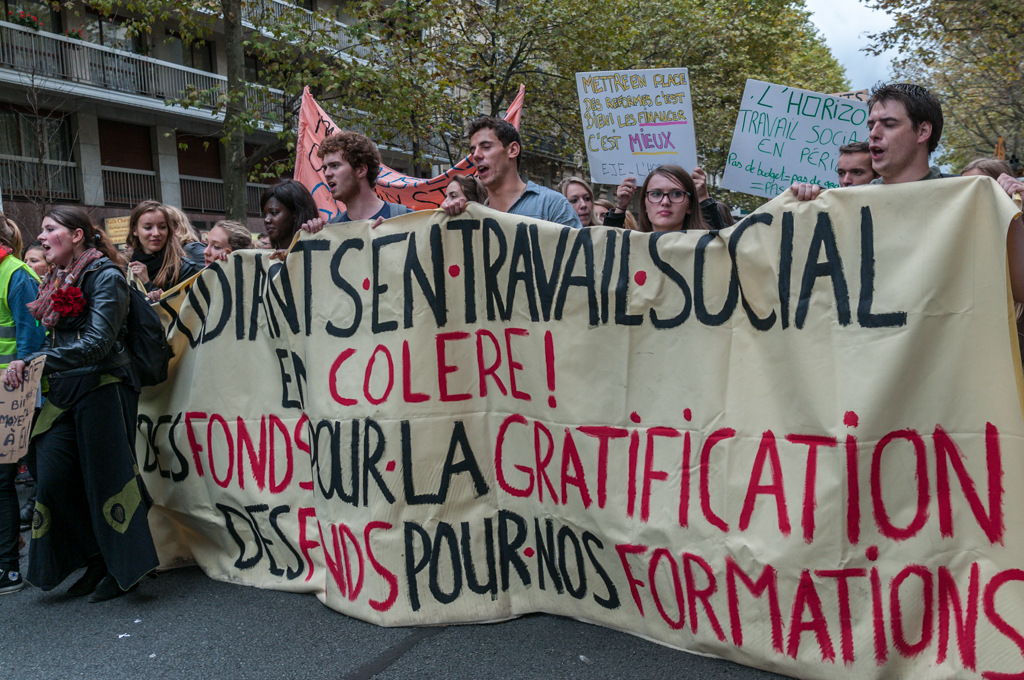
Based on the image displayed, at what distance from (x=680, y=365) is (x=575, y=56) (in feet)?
49.3

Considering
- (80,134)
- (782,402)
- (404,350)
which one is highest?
(80,134)

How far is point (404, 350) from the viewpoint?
3.42 m

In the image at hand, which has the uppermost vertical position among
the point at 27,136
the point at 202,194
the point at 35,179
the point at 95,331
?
the point at 27,136

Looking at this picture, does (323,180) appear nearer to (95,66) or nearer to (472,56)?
(472,56)

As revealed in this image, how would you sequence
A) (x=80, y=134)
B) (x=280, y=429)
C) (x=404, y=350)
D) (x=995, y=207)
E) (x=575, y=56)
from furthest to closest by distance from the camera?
(x=80, y=134) < (x=575, y=56) < (x=280, y=429) < (x=404, y=350) < (x=995, y=207)

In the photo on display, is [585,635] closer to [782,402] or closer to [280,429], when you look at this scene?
[782,402]

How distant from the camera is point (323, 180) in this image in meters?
7.11

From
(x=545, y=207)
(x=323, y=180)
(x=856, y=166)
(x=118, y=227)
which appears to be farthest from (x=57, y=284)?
(x=118, y=227)

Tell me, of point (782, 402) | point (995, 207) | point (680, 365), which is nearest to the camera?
point (995, 207)

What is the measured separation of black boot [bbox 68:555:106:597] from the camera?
3.92 metres

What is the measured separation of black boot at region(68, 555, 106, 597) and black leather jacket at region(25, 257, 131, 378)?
2.88 ft

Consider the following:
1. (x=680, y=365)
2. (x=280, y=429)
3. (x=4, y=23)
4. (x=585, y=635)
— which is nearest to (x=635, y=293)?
(x=680, y=365)

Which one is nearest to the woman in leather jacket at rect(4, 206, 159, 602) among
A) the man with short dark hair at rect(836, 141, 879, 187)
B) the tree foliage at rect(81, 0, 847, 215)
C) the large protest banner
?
the large protest banner

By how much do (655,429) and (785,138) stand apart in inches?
117
